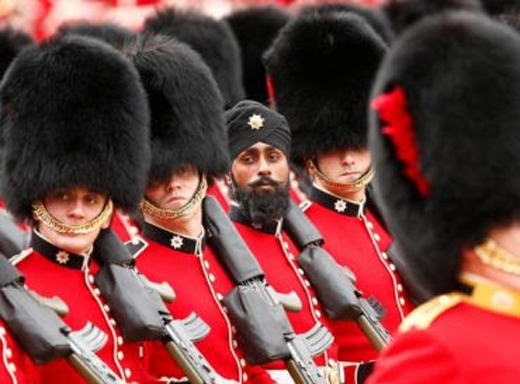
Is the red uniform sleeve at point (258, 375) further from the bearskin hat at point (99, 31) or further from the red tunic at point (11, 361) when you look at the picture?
the bearskin hat at point (99, 31)

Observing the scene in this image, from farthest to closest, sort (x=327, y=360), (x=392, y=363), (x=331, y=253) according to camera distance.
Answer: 1. (x=331, y=253)
2. (x=327, y=360)
3. (x=392, y=363)

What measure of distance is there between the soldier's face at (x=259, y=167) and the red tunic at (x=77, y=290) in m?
1.28

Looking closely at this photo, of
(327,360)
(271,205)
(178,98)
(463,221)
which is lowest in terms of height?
(327,360)

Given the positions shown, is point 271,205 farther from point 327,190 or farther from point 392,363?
point 392,363

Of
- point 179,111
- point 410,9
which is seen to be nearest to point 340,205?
point 179,111

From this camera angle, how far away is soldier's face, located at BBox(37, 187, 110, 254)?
5.23 metres

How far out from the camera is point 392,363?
318 cm

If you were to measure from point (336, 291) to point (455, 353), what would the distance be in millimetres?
3281

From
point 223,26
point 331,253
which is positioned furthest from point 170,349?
point 223,26

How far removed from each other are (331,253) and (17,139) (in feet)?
5.96

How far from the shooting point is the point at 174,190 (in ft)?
19.6

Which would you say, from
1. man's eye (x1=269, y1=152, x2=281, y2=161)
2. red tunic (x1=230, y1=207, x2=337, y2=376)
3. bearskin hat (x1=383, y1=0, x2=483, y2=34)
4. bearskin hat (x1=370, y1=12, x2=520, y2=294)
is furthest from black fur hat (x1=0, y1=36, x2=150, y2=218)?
bearskin hat (x1=383, y1=0, x2=483, y2=34)

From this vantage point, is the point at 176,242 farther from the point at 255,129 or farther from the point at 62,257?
the point at 255,129

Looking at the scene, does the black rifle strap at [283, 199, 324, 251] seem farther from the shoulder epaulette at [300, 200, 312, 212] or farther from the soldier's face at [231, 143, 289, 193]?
the shoulder epaulette at [300, 200, 312, 212]
